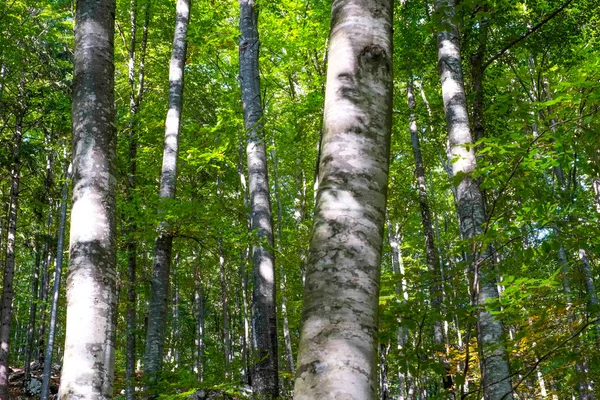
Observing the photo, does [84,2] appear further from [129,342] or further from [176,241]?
[176,241]

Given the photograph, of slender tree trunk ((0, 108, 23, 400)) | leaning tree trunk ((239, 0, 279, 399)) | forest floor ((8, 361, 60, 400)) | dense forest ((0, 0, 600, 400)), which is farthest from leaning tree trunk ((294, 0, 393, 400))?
forest floor ((8, 361, 60, 400))

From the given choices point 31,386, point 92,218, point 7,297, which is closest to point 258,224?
point 92,218

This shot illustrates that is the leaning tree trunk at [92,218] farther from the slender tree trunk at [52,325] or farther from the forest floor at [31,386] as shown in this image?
the forest floor at [31,386]

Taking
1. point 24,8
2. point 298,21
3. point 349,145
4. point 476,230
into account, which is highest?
point 24,8

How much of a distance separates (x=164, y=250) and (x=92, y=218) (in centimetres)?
504

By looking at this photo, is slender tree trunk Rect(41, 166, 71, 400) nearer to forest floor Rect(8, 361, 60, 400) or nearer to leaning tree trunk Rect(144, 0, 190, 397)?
forest floor Rect(8, 361, 60, 400)

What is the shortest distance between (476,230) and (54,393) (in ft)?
62.3

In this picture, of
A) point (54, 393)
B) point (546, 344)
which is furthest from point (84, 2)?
point (54, 393)

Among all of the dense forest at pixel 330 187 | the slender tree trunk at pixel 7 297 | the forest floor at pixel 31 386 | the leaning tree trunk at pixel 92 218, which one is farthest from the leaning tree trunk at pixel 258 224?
the forest floor at pixel 31 386

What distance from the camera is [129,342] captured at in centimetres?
1233

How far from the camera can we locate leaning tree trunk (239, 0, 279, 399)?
718cm

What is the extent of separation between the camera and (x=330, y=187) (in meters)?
1.56

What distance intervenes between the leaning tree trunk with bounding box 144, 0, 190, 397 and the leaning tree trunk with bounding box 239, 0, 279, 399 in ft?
3.98

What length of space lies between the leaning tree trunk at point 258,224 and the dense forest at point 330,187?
35mm
